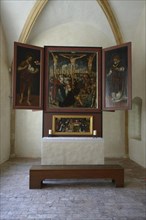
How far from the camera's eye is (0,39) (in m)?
9.27

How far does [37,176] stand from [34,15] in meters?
6.72

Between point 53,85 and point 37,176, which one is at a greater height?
point 53,85

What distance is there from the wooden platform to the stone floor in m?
0.24

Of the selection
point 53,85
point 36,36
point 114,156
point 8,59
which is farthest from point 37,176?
point 36,36

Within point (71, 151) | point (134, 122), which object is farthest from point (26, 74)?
point (134, 122)

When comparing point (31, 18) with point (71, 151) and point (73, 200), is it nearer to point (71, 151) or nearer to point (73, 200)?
point (71, 151)

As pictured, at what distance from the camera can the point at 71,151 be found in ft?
24.2

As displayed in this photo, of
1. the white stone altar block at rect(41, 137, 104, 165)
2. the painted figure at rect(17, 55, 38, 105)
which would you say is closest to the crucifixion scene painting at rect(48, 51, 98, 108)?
the painted figure at rect(17, 55, 38, 105)

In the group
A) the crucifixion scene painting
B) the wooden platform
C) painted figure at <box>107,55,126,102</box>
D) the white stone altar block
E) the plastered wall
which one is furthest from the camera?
the plastered wall

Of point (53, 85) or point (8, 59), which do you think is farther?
point (8, 59)

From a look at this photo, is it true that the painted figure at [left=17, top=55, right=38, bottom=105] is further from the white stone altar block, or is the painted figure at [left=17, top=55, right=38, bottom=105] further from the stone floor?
the stone floor

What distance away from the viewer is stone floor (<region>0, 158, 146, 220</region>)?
4.44 meters

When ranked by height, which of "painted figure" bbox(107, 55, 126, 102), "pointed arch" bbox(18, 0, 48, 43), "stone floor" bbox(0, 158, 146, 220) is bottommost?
"stone floor" bbox(0, 158, 146, 220)

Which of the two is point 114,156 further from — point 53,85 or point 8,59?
point 8,59
